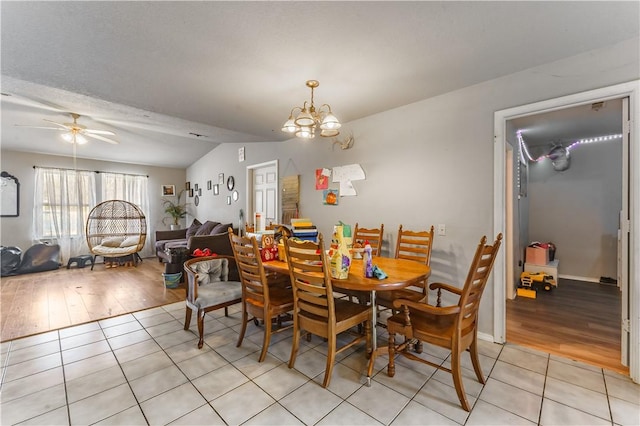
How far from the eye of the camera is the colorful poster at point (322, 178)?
391cm

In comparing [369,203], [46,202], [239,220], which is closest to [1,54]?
[369,203]

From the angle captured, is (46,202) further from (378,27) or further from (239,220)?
(378,27)

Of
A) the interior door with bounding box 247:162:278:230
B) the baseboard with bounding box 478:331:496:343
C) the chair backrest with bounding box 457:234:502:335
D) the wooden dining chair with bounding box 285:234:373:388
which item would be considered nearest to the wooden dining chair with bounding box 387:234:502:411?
the chair backrest with bounding box 457:234:502:335

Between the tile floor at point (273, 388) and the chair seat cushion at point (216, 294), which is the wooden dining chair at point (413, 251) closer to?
the tile floor at point (273, 388)

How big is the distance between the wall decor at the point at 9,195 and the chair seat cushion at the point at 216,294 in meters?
5.56

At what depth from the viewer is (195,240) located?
4109mm

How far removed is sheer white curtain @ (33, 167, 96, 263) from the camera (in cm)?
559

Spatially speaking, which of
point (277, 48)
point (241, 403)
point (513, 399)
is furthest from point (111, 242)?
point (513, 399)

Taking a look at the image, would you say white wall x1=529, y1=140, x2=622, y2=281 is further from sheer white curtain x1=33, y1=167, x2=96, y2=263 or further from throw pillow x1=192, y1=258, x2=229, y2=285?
sheer white curtain x1=33, y1=167, x2=96, y2=263

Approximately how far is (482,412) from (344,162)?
2873 mm

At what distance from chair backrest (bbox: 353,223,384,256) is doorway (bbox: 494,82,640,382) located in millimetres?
1102

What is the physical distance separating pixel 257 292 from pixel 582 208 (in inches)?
208

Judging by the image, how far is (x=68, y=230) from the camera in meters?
5.88

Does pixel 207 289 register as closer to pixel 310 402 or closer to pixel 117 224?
pixel 310 402
